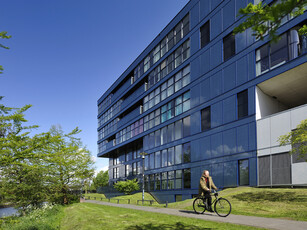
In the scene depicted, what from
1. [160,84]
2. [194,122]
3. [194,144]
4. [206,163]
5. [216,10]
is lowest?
[206,163]

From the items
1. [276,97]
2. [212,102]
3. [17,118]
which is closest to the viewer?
[17,118]

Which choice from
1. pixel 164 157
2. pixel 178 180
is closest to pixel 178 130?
pixel 164 157

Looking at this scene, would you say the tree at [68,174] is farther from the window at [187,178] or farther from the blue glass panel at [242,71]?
the blue glass panel at [242,71]

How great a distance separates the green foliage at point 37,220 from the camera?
1202 centimetres

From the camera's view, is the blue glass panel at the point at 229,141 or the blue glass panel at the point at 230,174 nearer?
the blue glass panel at the point at 230,174

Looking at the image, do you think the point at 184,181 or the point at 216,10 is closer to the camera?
the point at 216,10

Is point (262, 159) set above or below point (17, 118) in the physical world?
below

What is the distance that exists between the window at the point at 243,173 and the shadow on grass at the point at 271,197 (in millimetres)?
4855

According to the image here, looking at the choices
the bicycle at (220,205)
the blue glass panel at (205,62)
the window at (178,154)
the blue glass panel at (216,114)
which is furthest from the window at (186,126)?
the bicycle at (220,205)

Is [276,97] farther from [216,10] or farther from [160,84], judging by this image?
[160,84]

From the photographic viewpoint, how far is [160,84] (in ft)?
121

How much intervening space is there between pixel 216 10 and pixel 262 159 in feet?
49.3

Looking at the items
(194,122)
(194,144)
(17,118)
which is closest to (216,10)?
(194,122)

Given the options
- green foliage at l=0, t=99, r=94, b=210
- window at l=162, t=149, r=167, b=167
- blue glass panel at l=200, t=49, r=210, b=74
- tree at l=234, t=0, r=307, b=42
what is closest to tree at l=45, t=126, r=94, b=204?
green foliage at l=0, t=99, r=94, b=210
